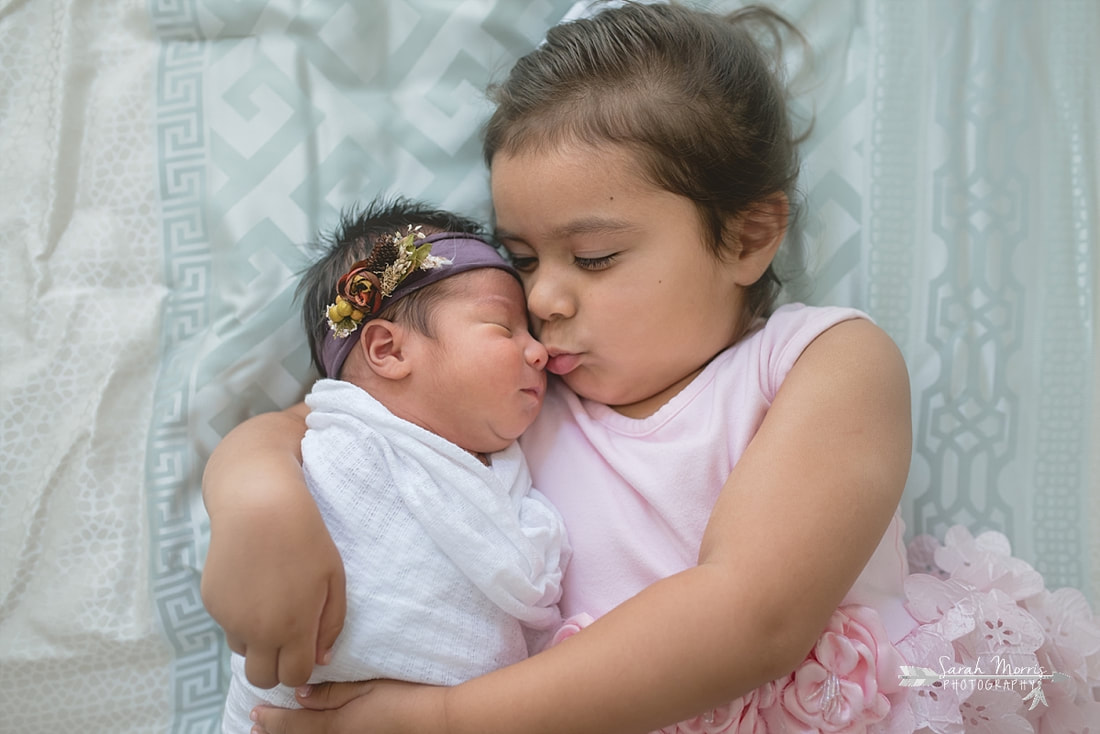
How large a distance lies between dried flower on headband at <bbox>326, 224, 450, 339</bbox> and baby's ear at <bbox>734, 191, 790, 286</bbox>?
457 millimetres

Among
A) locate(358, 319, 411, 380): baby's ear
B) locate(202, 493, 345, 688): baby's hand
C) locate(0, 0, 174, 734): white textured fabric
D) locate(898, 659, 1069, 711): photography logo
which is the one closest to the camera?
locate(202, 493, 345, 688): baby's hand

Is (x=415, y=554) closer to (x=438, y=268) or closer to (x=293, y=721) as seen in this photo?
(x=293, y=721)

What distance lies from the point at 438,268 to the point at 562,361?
0.24 m

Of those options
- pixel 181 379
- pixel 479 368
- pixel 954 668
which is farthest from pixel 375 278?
pixel 954 668

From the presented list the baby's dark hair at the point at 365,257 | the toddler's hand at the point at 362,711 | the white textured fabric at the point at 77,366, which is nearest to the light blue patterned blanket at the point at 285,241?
the white textured fabric at the point at 77,366

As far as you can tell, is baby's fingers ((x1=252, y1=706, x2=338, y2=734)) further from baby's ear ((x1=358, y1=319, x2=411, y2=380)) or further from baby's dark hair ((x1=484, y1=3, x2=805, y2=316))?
baby's dark hair ((x1=484, y1=3, x2=805, y2=316))

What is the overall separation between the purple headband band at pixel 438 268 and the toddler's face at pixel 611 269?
53 millimetres

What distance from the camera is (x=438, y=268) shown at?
1269 millimetres

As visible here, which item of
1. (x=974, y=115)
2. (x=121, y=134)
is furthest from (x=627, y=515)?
(x=121, y=134)

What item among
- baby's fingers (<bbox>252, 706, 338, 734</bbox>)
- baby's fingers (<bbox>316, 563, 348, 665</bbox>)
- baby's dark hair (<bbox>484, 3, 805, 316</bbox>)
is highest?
baby's dark hair (<bbox>484, 3, 805, 316</bbox>)

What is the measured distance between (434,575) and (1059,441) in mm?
1109

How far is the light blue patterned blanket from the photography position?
1405mm

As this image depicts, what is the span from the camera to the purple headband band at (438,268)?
1.26 meters

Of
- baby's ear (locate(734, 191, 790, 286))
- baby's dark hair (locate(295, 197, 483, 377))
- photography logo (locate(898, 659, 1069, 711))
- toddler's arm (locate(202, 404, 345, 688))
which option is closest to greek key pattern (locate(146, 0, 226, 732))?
baby's dark hair (locate(295, 197, 483, 377))
